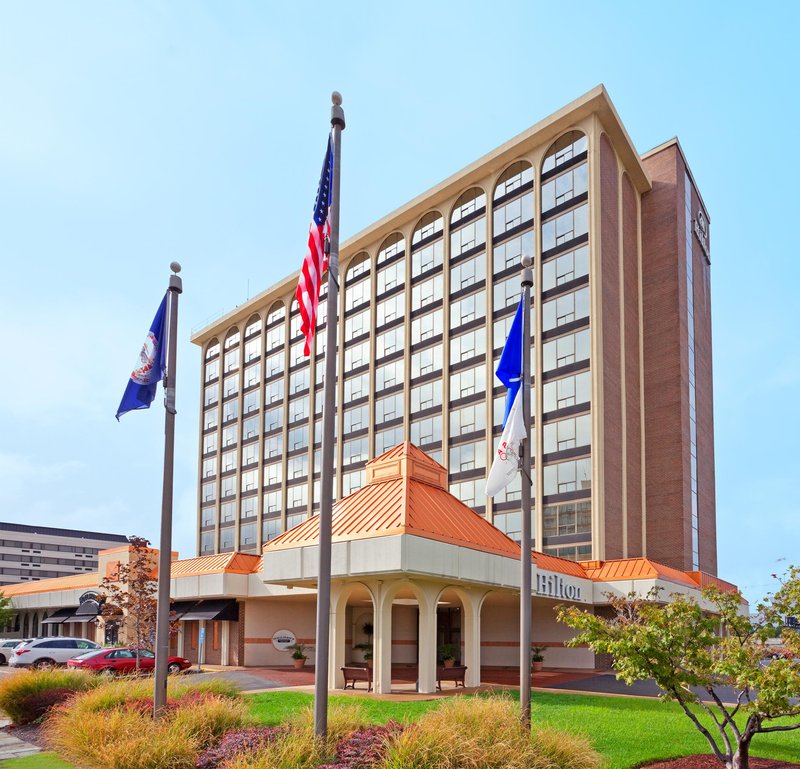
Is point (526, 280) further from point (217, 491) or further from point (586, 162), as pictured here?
point (217, 491)

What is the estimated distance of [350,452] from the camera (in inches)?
2788

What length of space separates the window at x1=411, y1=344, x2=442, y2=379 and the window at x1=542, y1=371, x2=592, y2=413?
1101cm

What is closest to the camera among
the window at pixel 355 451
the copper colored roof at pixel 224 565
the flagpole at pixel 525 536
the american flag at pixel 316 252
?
the american flag at pixel 316 252

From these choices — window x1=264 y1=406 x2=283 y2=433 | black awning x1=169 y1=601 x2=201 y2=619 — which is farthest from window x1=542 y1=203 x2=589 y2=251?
window x1=264 y1=406 x2=283 y2=433

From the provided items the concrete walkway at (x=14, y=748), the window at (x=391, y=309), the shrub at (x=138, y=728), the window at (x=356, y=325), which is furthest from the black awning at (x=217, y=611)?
the window at (x=356, y=325)

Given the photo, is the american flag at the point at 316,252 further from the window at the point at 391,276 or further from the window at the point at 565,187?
the window at the point at 391,276

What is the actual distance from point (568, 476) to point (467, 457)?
357 inches

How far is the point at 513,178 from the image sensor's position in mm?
59500

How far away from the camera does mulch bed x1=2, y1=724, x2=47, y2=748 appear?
18.8 meters

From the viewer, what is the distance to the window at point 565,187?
54469 mm

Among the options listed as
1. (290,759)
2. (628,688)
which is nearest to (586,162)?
(628,688)

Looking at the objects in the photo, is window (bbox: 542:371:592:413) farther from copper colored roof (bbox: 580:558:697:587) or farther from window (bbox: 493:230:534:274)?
copper colored roof (bbox: 580:558:697:587)

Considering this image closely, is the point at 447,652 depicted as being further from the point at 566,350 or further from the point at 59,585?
the point at 59,585

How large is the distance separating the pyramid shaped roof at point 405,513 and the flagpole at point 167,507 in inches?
330
